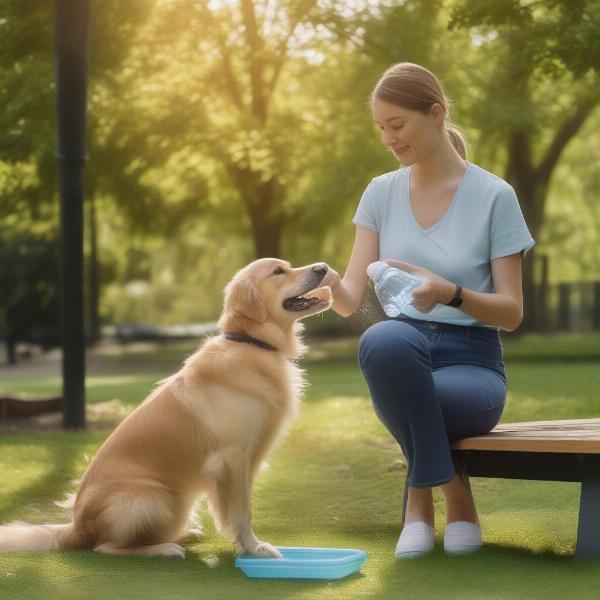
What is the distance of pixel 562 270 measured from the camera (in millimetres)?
40844

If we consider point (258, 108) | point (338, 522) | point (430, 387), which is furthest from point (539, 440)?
point (258, 108)

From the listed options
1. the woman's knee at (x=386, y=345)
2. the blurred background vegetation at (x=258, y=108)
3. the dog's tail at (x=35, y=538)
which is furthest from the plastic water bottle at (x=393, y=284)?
the blurred background vegetation at (x=258, y=108)

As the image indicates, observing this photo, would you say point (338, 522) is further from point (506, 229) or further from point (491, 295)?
point (506, 229)

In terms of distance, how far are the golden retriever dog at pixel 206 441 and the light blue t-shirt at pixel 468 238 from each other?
1.43 feet

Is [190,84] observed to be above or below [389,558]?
above

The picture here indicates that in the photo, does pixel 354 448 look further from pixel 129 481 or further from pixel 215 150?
pixel 215 150

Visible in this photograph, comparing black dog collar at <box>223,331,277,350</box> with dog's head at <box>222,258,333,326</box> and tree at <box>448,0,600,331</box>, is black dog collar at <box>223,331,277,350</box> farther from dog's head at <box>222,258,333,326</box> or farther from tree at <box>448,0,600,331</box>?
tree at <box>448,0,600,331</box>

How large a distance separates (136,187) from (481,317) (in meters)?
17.4

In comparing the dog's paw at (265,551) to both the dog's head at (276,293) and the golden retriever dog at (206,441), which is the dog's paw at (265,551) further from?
the dog's head at (276,293)

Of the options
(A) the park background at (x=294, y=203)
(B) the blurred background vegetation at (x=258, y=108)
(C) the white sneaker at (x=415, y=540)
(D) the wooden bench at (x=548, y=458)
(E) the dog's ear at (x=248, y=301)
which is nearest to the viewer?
(D) the wooden bench at (x=548, y=458)

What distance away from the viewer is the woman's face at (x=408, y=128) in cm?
453

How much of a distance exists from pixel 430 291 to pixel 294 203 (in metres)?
17.8

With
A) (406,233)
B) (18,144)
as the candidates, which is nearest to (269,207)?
(18,144)

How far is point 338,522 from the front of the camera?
5.66 m
